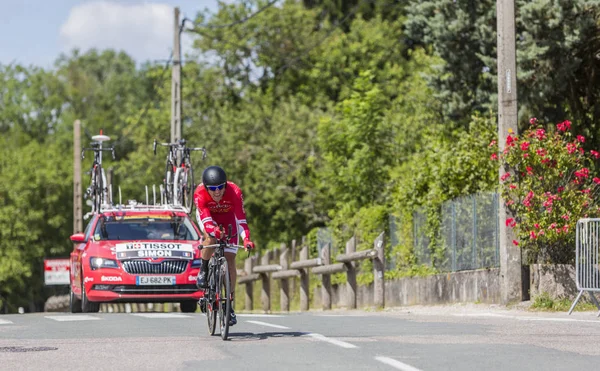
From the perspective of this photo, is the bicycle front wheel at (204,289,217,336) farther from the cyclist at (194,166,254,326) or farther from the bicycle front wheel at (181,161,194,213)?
the bicycle front wheel at (181,161,194,213)

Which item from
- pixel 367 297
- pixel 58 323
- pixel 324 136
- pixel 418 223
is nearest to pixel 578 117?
pixel 418 223

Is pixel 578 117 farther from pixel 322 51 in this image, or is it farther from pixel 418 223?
pixel 322 51

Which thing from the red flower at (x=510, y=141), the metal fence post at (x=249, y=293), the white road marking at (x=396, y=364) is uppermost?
the red flower at (x=510, y=141)

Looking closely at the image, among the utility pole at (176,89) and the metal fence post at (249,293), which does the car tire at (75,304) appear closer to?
the metal fence post at (249,293)

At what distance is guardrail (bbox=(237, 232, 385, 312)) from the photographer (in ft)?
81.7

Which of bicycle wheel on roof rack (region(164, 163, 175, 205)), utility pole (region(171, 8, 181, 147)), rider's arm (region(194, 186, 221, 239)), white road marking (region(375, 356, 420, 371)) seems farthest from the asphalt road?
utility pole (region(171, 8, 181, 147))

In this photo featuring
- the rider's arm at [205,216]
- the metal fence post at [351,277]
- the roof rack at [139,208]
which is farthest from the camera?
the metal fence post at [351,277]

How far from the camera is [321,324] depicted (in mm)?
15953

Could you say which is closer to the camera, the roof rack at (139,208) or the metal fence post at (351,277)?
the roof rack at (139,208)

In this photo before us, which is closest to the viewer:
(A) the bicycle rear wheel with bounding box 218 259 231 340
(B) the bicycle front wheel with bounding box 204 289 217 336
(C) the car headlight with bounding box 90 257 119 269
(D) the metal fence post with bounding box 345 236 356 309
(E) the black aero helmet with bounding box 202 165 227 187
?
(A) the bicycle rear wheel with bounding box 218 259 231 340

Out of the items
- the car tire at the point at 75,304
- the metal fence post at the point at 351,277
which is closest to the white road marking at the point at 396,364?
the car tire at the point at 75,304

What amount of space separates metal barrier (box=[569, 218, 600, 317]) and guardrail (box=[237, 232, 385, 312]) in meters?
6.77

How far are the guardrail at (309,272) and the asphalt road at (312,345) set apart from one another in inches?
311

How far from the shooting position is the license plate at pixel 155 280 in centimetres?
2095
